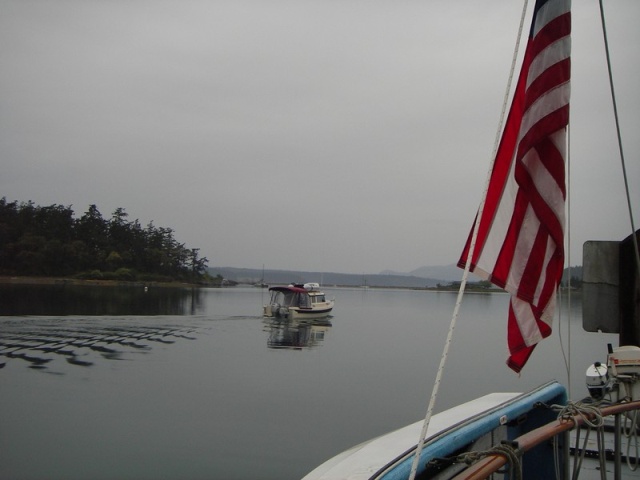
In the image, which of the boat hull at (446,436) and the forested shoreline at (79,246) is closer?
the boat hull at (446,436)

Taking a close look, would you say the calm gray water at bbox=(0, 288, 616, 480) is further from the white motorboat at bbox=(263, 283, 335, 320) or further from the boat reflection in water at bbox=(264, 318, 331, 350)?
the white motorboat at bbox=(263, 283, 335, 320)

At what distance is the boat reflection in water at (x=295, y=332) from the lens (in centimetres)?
3522

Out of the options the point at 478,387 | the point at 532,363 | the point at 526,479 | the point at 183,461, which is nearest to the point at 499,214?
the point at 526,479

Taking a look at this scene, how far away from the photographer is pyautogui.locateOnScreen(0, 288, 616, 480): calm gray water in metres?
12.3

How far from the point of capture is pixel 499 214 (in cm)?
358

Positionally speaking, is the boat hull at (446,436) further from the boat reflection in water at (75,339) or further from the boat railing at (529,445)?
the boat reflection in water at (75,339)

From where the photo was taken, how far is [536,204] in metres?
3.44

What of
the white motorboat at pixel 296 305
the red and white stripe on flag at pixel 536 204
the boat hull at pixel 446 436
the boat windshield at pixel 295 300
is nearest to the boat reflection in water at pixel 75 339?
the white motorboat at pixel 296 305

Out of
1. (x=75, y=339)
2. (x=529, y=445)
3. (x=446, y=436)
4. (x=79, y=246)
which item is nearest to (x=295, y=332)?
(x=75, y=339)

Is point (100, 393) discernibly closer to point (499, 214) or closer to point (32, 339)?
point (32, 339)

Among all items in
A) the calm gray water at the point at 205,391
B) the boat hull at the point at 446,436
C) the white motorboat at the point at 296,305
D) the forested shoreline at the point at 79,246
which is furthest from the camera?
the forested shoreline at the point at 79,246

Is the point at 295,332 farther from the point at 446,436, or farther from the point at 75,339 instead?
the point at 446,436

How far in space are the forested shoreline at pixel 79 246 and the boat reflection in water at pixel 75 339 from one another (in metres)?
65.5

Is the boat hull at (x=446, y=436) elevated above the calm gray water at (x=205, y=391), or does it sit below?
above
